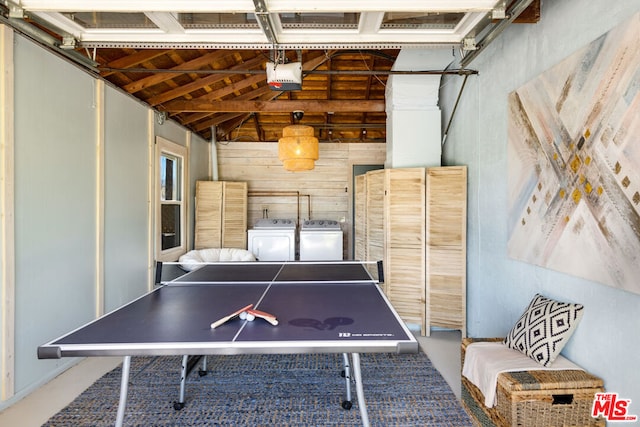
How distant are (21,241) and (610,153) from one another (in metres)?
3.49

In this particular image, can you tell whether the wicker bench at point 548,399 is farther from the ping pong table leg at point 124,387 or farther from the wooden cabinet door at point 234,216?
the wooden cabinet door at point 234,216

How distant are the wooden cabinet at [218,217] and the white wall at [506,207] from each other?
3208 mm

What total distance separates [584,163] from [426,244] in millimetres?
1918

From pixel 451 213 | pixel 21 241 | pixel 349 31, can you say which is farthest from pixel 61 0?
pixel 451 213

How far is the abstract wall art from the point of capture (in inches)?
64.9

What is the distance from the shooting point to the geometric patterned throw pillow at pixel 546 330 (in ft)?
6.40

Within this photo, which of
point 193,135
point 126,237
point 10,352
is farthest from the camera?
point 193,135

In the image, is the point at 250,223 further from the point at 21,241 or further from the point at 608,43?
the point at 608,43

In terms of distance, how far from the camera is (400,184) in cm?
380

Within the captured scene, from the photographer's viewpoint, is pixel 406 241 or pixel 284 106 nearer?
pixel 406 241

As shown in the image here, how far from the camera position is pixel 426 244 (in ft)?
12.3

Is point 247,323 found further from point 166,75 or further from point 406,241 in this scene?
point 166,75

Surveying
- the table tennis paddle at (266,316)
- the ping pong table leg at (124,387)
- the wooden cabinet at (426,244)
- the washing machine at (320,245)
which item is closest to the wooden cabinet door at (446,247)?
the wooden cabinet at (426,244)

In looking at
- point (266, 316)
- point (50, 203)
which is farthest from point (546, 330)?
point (50, 203)
